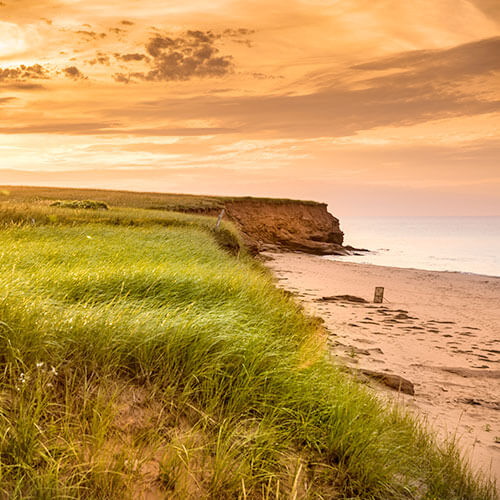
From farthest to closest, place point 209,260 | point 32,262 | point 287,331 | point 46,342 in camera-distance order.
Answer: point 209,260 < point 32,262 < point 287,331 < point 46,342

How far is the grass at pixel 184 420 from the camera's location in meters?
3.10

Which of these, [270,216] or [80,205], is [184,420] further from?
[270,216]

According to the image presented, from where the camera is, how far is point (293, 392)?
176 inches

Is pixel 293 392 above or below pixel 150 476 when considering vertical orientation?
above

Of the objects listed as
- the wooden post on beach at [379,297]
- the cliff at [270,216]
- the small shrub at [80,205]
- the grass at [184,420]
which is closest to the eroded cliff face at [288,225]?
the cliff at [270,216]

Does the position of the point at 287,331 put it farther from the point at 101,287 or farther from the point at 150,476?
the point at 150,476

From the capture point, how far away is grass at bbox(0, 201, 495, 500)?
310 cm

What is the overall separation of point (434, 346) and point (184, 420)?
8360 millimetres

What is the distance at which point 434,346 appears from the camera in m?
10.5

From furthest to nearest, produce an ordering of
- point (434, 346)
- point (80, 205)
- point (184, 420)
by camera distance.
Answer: point (80, 205)
point (434, 346)
point (184, 420)

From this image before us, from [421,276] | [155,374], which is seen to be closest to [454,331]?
[155,374]

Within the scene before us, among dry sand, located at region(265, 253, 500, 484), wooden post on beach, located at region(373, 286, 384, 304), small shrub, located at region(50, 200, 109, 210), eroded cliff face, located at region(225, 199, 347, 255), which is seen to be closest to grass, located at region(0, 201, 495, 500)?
dry sand, located at region(265, 253, 500, 484)

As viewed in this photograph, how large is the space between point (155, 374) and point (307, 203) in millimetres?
54939

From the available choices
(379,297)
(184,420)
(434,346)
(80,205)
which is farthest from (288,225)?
(184,420)
